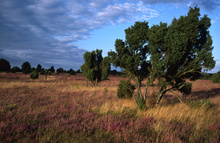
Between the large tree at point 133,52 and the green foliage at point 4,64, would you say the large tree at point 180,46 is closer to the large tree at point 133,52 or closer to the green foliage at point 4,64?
the large tree at point 133,52

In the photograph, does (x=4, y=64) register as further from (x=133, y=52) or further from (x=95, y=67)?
(x=133, y=52)

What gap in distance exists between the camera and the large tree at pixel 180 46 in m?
7.99

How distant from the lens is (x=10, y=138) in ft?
15.0

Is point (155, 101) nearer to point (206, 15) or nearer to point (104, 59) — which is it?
point (206, 15)

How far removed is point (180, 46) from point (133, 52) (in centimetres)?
310

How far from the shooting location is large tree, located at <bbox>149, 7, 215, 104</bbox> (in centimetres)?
799

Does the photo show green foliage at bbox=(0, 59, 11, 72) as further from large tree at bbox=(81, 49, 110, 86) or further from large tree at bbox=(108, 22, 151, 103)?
large tree at bbox=(108, 22, 151, 103)

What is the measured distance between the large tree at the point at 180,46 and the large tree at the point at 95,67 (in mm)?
16166

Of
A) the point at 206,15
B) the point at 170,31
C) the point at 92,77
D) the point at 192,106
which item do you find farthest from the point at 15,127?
the point at 92,77

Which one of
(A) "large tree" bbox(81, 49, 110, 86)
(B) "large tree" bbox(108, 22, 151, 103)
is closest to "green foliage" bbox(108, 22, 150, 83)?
(B) "large tree" bbox(108, 22, 151, 103)

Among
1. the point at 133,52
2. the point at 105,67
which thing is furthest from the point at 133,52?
the point at 105,67

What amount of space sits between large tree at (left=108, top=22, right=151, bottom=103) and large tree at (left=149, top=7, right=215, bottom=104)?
2.41ft

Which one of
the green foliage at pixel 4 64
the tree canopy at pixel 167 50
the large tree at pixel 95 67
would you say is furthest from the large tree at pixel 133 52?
the green foliage at pixel 4 64

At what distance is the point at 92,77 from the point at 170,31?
58.8 feet
